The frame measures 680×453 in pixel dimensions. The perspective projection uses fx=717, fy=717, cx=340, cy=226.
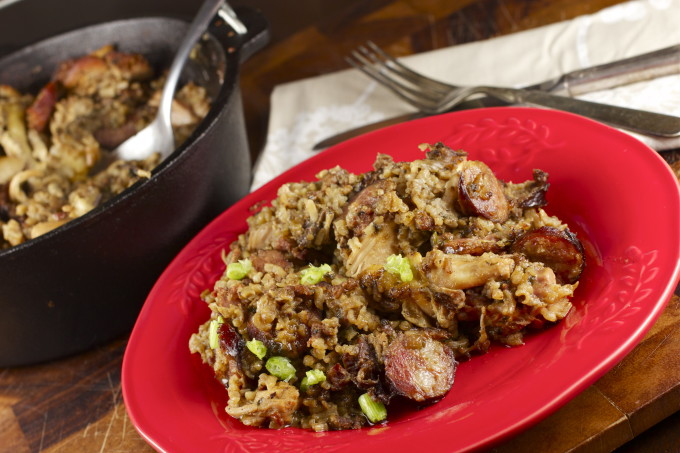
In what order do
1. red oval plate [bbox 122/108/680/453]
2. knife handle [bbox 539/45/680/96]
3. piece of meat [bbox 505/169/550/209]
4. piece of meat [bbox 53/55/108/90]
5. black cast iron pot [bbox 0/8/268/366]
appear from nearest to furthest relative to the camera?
red oval plate [bbox 122/108/680/453]
piece of meat [bbox 505/169/550/209]
black cast iron pot [bbox 0/8/268/366]
knife handle [bbox 539/45/680/96]
piece of meat [bbox 53/55/108/90]

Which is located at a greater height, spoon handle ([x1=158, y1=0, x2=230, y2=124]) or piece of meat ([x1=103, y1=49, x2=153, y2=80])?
spoon handle ([x1=158, y1=0, x2=230, y2=124])

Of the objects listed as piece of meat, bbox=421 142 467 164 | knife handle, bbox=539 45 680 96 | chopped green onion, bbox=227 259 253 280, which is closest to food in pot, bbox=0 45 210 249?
chopped green onion, bbox=227 259 253 280

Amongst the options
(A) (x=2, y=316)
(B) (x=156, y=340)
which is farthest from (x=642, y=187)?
(A) (x=2, y=316)

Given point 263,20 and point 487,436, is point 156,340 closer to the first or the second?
point 487,436

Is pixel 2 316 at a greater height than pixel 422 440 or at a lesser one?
lesser

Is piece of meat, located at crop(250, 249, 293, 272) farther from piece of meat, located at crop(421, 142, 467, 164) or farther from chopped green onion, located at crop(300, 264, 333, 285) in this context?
piece of meat, located at crop(421, 142, 467, 164)

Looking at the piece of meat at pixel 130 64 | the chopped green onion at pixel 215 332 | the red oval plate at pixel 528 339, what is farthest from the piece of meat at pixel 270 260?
the piece of meat at pixel 130 64

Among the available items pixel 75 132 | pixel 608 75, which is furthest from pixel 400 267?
pixel 75 132
